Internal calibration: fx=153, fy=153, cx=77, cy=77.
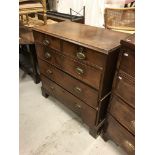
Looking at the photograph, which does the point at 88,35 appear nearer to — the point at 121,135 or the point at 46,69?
the point at 46,69

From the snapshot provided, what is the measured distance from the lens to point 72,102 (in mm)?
1513

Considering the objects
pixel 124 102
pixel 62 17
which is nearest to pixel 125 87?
pixel 124 102

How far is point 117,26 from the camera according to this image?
6.46 feet

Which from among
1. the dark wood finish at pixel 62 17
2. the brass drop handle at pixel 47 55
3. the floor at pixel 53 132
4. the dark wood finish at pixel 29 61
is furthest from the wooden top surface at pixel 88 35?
the dark wood finish at pixel 62 17

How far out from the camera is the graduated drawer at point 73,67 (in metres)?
1.15

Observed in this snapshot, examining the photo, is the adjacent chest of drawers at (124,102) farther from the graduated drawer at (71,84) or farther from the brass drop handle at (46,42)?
the brass drop handle at (46,42)

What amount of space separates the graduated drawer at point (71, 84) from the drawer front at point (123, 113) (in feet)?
0.49

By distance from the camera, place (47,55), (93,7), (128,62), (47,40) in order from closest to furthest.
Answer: (128,62) < (47,40) < (47,55) < (93,7)

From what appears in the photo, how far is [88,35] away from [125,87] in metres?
0.53
